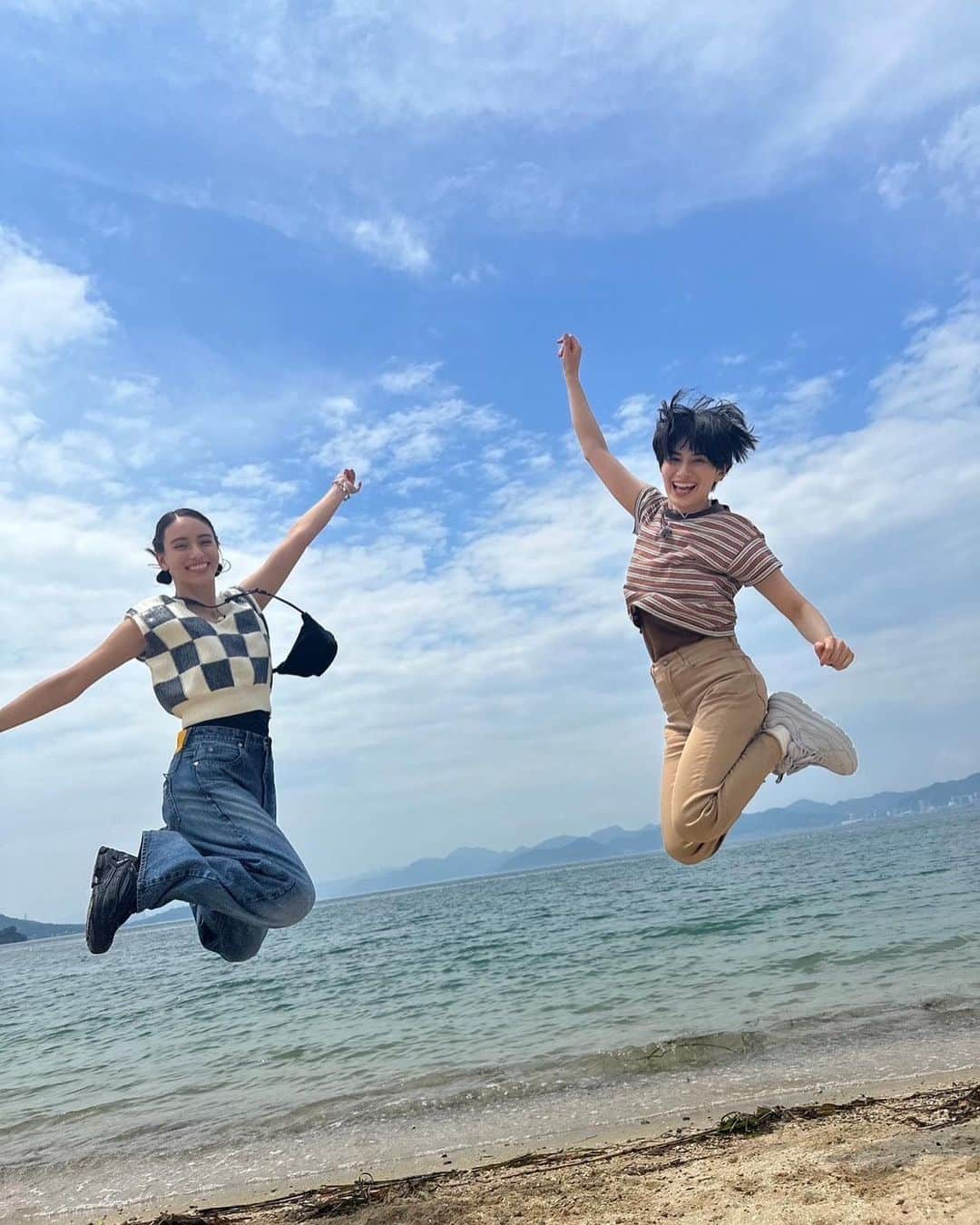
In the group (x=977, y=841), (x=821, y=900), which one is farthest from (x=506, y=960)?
(x=977, y=841)

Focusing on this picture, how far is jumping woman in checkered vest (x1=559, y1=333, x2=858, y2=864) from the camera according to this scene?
423cm

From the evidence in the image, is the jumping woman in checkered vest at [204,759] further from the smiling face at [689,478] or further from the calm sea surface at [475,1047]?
the calm sea surface at [475,1047]

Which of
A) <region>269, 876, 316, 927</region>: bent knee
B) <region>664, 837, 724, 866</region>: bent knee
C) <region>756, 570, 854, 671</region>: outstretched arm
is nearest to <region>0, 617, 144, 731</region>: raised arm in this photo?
<region>269, 876, 316, 927</region>: bent knee

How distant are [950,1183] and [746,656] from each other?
3.37 metres

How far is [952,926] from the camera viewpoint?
16922 mm

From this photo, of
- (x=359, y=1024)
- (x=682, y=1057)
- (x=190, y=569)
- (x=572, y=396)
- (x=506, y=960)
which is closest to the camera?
(x=190, y=569)

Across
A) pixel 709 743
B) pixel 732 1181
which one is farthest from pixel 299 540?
pixel 732 1181

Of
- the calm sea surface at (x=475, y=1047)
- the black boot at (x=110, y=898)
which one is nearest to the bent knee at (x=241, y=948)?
the black boot at (x=110, y=898)

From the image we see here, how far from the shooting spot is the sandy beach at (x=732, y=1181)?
5.33m

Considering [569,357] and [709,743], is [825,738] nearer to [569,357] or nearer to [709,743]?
[709,743]

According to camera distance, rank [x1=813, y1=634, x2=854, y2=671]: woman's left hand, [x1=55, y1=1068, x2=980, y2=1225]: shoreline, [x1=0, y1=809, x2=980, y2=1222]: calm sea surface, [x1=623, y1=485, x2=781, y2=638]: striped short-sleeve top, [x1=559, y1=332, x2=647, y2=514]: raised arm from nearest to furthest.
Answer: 1. [x1=813, y1=634, x2=854, y2=671]: woman's left hand
2. [x1=623, y1=485, x2=781, y2=638]: striped short-sleeve top
3. [x1=559, y1=332, x2=647, y2=514]: raised arm
4. [x1=55, y1=1068, x2=980, y2=1225]: shoreline
5. [x1=0, y1=809, x2=980, y2=1222]: calm sea surface

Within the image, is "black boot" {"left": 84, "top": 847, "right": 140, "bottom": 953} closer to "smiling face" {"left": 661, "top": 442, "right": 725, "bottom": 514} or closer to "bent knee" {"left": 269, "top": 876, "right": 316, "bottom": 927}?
"bent knee" {"left": 269, "top": 876, "right": 316, "bottom": 927}

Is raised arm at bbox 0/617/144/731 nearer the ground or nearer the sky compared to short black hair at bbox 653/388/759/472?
nearer the ground

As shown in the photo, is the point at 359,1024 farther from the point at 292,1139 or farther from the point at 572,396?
the point at 572,396
